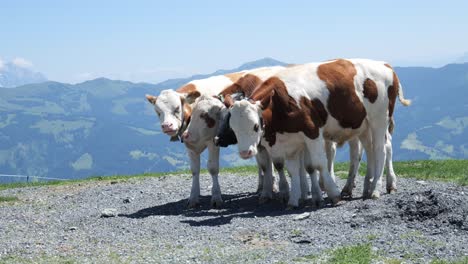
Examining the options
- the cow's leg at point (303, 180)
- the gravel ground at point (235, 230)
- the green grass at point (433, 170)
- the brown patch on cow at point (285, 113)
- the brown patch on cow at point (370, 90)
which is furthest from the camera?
the green grass at point (433, 170)

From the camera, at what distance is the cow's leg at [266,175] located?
1764 cm

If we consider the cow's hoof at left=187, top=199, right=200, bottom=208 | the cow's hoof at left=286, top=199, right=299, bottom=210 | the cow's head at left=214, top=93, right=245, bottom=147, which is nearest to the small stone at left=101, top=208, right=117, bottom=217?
the cow's hoof at left=187, top=199, right=200, bottom=208

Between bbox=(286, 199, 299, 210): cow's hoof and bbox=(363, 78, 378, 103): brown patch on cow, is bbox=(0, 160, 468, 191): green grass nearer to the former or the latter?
bbox=(363, 78, 378, 103): brown patch on cow

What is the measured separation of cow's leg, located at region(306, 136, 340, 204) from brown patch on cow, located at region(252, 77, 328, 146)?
0.21m

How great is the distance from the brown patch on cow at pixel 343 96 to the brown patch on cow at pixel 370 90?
1.09ft

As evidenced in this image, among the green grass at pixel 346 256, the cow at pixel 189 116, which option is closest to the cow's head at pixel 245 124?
the cow at pixel 189 116

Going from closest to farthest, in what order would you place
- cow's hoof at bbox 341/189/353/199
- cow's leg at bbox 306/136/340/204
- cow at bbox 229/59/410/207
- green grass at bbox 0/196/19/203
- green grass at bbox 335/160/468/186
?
1. cow at bbox 229/59/410/207
2. cow's leg at bbox 306/136/340/204
3. cow's hoof at bbox 341/189/353/199
4. green grass at bbox 335/160/468/186
5. green grass at bbox 0/196/19/203

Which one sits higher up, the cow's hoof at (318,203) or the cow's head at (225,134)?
the cow's head at (225,134)

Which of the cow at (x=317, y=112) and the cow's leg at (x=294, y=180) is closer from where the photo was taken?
the cow at (x=317, y=112)

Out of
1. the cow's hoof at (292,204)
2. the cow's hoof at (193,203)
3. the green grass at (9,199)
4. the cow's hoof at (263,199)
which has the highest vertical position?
the cow's hoof at (292,204)

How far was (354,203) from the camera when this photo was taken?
52.6 ft

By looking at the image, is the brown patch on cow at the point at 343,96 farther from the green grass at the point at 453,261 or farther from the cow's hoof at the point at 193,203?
the green grass at the point at 453,261

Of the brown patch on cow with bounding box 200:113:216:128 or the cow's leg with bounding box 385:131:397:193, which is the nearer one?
the brown patch on cow with bounding box 200:113:216:128

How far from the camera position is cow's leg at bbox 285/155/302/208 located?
632 inches
